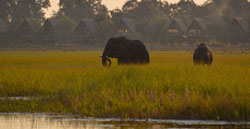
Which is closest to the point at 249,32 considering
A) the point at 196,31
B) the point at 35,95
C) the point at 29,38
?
the point at 196,31

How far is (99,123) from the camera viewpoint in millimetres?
10023

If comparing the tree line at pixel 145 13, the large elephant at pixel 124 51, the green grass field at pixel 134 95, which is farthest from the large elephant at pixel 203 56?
the tree line at pixel 145 13

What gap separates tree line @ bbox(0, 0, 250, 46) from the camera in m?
71.4

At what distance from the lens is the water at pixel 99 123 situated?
31.5 ft

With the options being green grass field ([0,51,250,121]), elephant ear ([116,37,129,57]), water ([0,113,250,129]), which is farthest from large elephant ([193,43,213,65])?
water ([0,113,250,129])

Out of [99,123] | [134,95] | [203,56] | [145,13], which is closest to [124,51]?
[203,56]

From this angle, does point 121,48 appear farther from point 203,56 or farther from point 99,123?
point 99,123

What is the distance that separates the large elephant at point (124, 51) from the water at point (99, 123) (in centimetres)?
1074

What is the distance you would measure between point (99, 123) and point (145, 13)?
81.5 m

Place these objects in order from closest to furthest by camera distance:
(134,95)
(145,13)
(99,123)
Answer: (99,123) < (134,95) < (145,13)

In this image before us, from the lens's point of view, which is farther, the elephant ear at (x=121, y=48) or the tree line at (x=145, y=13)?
the tree line at (x=145, y=13)

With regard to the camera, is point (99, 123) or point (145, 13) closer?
point (99, 123)

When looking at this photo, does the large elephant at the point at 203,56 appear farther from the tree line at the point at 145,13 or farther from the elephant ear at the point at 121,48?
the tree line at the point at 145,13

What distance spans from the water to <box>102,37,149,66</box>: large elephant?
35.2ft
